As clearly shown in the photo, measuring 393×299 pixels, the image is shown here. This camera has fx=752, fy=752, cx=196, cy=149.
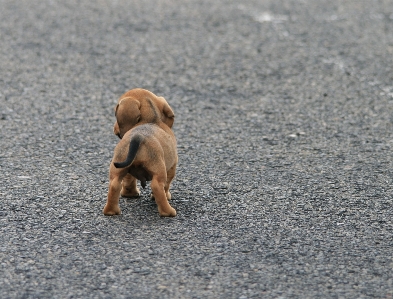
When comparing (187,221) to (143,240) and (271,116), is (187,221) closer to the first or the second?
(143,240)

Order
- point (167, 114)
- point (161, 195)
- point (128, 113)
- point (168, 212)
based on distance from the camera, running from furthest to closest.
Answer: point (167, 114) → point (128, 113) → point (168, 212) → point (161, 195)

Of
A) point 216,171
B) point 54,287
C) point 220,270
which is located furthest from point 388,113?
point 54,287

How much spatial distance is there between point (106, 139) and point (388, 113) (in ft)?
8.45

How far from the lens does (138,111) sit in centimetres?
464

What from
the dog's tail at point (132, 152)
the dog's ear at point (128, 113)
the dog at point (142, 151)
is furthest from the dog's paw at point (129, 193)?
the dog's tail at point (132, 152)

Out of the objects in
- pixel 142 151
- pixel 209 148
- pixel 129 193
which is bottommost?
pixel 209 148

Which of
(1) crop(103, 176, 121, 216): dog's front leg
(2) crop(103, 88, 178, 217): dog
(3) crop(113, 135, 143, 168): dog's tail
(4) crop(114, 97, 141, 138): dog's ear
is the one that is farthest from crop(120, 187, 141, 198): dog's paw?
(3) crop(113, 135, 143, 168): dog's tail

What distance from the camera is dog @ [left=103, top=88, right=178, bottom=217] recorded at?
4340 millimetres

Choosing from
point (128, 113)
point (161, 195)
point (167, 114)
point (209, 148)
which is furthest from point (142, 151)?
point (209, 148)

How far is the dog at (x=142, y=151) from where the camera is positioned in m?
4.34

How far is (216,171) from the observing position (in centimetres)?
544

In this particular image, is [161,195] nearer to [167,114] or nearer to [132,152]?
[132,152]

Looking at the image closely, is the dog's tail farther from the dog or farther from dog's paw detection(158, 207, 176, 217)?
dog's paw detection(158, 207, 176, 217)

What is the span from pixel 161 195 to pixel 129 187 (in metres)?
0.48
